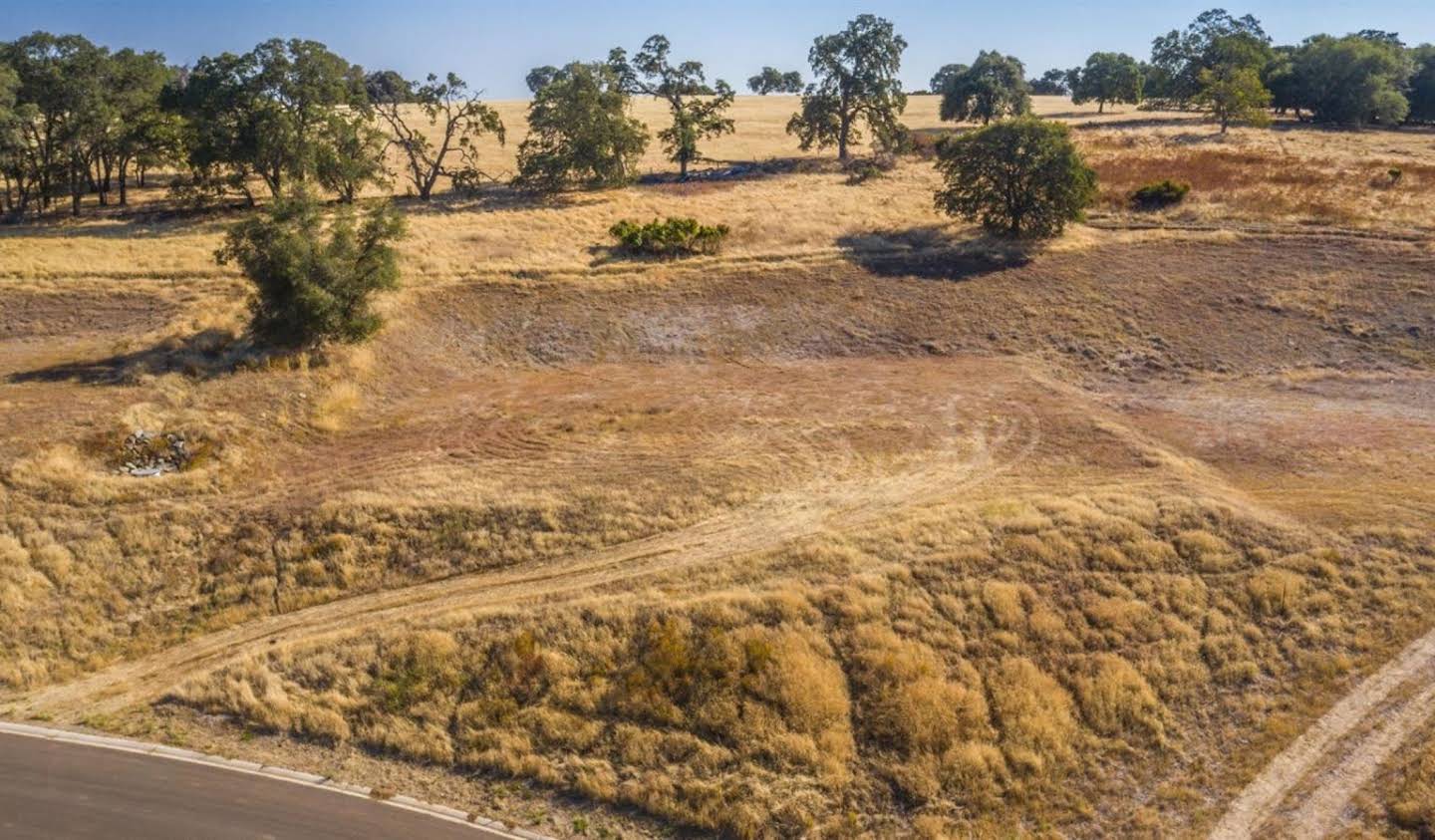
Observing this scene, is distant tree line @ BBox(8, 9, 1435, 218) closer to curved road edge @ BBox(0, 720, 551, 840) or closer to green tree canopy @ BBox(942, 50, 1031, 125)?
green tree canopy @ BBox(942, 50, 1031, 125)

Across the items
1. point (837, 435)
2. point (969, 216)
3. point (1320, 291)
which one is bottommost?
point (837, 435)

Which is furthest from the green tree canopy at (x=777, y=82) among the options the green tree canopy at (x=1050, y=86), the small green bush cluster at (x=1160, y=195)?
the small green bush cluster at (x=1160, y=195)

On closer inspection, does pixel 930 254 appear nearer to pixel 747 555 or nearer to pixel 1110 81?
pixel 747 555

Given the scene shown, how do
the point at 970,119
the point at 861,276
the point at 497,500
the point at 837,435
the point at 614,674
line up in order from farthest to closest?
1. the point at 970,119
2. the point at 861,276
3. the point at 837,435
4. the point at 497,500
5. the point at 614,674

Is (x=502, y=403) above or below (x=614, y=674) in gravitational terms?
above

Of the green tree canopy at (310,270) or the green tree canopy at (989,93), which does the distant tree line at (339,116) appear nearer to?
the green tree canopy at (310,270)

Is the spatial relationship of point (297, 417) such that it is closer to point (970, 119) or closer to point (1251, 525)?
point (1251, 525)

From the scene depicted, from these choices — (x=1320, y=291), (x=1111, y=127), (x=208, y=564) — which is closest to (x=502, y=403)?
(x=208, y=564)

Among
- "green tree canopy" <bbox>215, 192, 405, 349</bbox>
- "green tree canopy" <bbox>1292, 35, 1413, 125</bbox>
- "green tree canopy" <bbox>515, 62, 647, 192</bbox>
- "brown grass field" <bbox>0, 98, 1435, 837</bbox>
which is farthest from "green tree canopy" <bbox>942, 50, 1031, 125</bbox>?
"green tree canopy" <bbox>215, 192, 405, 349</bbox>
